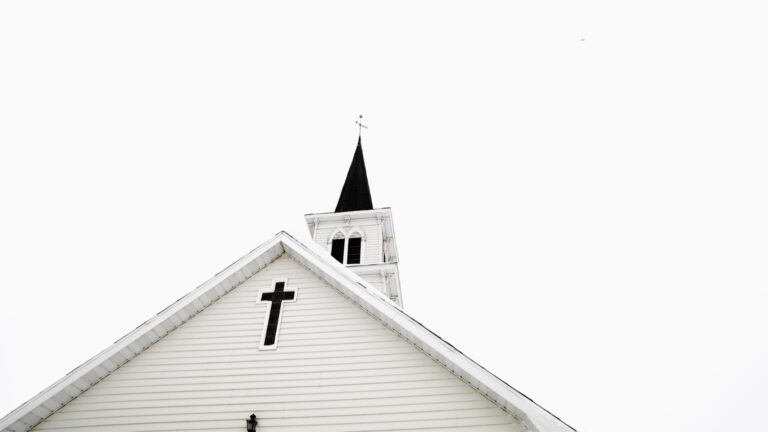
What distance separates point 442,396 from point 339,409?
1.66 metres

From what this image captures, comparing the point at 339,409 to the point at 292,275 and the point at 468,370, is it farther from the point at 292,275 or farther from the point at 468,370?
the point at 292,275

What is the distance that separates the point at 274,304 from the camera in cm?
863

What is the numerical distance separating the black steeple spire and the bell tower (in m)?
3.58

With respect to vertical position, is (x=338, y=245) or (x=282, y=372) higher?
(x=338, y=245)

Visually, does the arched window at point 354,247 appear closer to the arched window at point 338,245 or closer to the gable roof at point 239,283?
the arched window at point 338,245

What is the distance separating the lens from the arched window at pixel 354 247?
22.1 metres

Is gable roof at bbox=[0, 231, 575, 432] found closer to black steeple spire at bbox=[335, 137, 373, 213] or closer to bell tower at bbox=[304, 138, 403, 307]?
bell tower at bbox=[304, 138, 403, 307]

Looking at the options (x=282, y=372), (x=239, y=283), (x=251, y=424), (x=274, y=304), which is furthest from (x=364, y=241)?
(x=251, y=424)

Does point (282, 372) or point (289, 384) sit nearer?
point (289, 384)

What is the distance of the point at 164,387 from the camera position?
7.68 metres

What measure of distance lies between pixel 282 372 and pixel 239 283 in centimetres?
227

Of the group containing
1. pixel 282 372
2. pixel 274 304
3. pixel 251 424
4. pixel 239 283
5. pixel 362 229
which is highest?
pixel 362 229

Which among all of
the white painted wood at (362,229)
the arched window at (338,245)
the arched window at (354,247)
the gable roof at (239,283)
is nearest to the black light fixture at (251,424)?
the gable roof at (239,283)

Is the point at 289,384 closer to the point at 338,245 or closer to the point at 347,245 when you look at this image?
the point at 347,245
